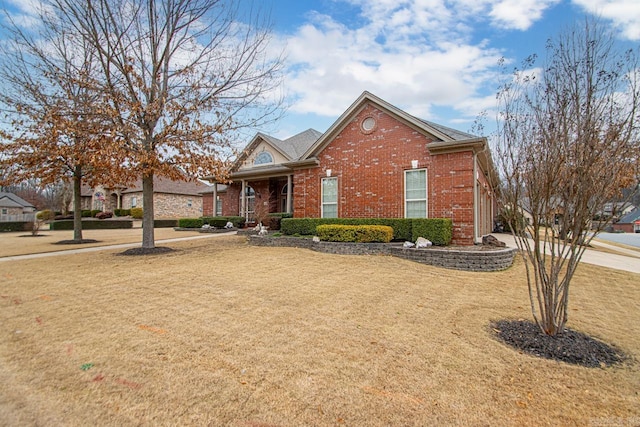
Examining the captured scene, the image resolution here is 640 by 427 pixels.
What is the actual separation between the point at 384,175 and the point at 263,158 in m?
10.3

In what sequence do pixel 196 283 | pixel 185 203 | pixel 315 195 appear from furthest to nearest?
pixel 185 203
pixel 315 195
pixel 196 283

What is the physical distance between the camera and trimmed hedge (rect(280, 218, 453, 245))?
10.2 m

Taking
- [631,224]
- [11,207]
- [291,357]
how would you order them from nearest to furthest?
[291,357] < [631,224] < [11,207]

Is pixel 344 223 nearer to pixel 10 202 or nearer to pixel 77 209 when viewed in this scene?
pixel 77 209

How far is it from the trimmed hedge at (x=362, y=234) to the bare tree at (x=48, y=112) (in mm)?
7210

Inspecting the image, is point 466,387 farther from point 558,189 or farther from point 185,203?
point 185,203

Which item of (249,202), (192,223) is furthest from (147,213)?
(192,223)

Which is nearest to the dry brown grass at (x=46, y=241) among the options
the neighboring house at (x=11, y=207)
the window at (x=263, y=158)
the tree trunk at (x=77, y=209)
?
the tree trunk at (x=77, y=209)

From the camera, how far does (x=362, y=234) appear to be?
10641 mm

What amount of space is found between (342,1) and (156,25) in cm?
635

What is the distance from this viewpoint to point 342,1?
990 cm

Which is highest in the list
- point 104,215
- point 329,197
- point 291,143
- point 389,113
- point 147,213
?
point 291,143

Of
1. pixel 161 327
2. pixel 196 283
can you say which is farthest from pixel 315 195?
pixel 161 327

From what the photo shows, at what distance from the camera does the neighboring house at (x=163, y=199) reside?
1248 inches
